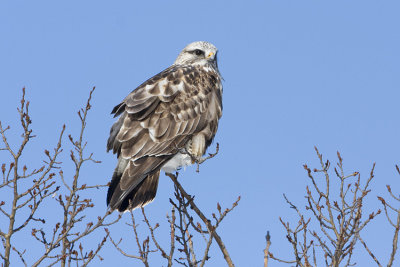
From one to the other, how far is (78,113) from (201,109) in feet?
4.81

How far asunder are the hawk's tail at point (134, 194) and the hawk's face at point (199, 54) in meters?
2.32

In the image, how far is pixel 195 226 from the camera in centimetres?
524

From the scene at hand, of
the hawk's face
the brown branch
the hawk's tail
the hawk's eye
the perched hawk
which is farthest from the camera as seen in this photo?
the hawk's eye

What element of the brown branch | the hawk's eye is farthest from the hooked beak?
the brown branch

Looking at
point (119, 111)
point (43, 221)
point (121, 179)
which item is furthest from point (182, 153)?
point (43, 221)

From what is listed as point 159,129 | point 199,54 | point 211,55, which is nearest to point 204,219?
point 159,129

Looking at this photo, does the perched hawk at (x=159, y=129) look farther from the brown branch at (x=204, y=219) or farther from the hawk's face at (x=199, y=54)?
the hawk's face at (x=199, y=54)

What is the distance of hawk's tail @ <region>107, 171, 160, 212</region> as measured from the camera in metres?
5.60

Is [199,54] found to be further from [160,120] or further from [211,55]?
[160,120]

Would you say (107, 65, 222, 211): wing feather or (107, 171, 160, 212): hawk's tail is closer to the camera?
(107, 171, 160, 212): hawk's tail

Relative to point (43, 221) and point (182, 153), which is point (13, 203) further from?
point (182, 153)

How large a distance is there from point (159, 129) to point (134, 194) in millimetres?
840

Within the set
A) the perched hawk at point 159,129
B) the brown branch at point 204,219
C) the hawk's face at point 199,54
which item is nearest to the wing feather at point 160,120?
the perched hawk at point 159,129

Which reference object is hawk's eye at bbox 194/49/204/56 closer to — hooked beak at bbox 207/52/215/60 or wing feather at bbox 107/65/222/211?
hooked beak at bbox 207/52/215/60
